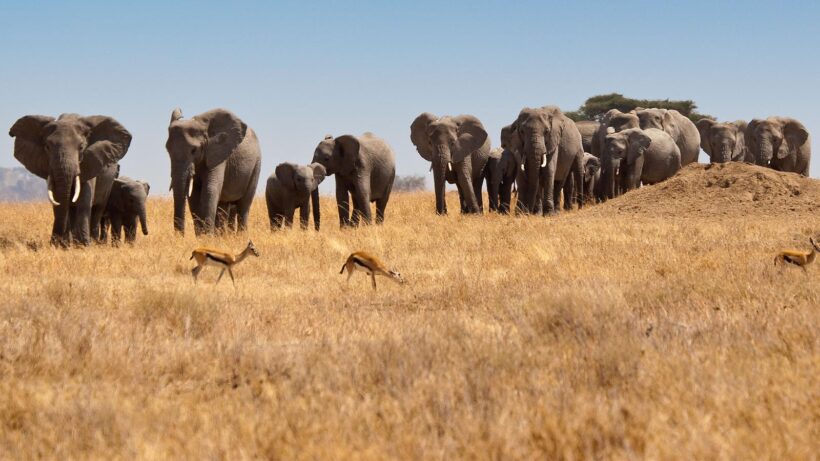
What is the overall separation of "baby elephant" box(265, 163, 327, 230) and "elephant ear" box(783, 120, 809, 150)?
64.7 feet

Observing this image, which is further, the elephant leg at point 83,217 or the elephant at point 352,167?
the elephant at point 352,167

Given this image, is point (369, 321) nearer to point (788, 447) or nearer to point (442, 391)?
point (442, 391)

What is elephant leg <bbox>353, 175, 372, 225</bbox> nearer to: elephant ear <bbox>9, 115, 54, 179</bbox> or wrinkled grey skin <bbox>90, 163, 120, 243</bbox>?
wrinkled grey skin <bbox>90, 163, 120, 243</bbox>

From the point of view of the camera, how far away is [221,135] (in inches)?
691

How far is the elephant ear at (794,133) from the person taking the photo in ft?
109

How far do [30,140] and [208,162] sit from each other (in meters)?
3.27

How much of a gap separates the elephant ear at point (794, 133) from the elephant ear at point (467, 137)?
14.4 meters

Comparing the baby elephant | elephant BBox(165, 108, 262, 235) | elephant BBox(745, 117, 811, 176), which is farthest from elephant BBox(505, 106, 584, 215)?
elephant BBox(745, 117, 811, 176)

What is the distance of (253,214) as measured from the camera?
26.8 meters

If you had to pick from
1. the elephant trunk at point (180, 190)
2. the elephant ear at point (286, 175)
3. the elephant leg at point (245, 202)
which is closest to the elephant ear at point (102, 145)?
the elephant trunk at point (180, 190)

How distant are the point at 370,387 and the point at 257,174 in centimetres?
1491

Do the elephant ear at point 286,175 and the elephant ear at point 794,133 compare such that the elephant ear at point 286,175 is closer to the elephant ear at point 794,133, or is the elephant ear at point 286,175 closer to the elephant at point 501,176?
the elephant at point 501,176

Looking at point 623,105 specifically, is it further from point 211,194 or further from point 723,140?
point 211,194

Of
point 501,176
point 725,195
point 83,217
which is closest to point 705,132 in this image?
point 501,176
